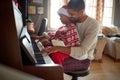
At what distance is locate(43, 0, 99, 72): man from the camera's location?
162 cm

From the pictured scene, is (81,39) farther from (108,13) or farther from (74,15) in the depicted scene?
(108,13)

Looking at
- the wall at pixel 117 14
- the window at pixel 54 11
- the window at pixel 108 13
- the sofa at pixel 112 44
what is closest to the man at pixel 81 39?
the sofa at pixel 112 44

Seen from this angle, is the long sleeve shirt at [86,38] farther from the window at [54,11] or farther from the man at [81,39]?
the window at [54,11]

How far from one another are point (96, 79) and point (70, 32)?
205 centimetres

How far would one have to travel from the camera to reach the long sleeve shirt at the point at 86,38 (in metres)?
1.62

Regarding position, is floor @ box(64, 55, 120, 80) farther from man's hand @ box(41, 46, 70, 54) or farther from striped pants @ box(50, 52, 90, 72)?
man's hand @ box(41, 46, 70, 54)

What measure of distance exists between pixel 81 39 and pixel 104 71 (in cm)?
236

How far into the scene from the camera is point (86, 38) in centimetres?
169

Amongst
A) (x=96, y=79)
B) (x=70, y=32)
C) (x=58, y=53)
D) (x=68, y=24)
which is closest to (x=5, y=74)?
(x=58, y=53)

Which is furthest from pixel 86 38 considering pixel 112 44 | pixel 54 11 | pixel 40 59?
pixel 54 11

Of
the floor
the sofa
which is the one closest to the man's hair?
the floor

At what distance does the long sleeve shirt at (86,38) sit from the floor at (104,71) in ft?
5.78

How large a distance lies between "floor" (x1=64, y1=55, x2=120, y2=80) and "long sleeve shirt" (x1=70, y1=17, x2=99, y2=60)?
5.78 ft

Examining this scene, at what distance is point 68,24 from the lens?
177 cm
